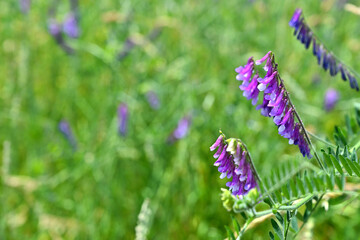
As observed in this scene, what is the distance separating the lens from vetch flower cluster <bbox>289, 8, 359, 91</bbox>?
Answer: 1.09 metres

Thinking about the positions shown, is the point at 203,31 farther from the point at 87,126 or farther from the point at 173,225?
the point at 173,225

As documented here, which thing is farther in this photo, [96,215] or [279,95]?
[96,215]

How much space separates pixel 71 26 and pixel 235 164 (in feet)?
6.95

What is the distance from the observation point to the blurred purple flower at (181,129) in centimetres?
216

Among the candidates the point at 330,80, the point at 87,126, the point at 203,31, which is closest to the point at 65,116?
the point at 87,126

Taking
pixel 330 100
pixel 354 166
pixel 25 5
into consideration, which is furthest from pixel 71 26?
pixel 354 166

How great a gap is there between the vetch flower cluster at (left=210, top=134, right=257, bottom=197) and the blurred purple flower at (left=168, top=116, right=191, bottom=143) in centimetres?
132

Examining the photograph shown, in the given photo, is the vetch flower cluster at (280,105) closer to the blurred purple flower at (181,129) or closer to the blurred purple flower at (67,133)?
the blurred purple flower at (181,129)

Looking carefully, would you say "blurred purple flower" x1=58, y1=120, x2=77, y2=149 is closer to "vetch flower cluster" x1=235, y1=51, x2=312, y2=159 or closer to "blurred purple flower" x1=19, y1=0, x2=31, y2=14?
"blurred purple flower" x1=19, y1=0, x2=31, y2=14

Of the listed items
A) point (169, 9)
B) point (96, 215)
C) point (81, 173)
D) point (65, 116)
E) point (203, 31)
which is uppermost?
point (169, 9)

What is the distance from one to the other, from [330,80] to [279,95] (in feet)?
6.51

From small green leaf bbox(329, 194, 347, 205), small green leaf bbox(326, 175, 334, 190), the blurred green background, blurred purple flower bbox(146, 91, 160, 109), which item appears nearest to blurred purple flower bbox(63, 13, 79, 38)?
the blurred green background

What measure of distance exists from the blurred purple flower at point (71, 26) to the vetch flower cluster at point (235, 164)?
203 centimetres

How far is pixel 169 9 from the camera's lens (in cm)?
317
